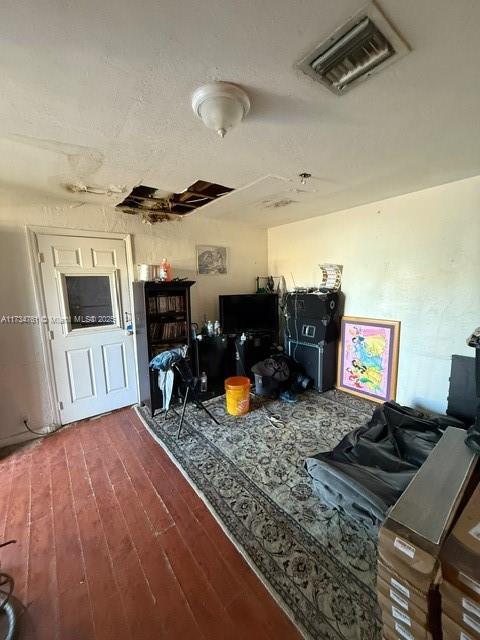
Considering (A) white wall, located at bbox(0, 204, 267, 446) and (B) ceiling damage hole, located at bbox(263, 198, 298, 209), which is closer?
(A) white wall, located at bbox(0, 204, 267, 446)

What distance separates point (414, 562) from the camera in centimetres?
95

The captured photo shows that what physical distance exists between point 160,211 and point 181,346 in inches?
64.6

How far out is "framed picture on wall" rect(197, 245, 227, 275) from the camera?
3.70m

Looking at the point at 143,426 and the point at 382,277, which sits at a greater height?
the point at 382,277

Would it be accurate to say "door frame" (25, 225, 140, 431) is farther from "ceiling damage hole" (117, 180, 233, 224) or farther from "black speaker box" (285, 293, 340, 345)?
"black speaker box" (285, 293, 340, 345)

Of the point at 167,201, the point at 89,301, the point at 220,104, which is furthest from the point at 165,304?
the point at 220,104

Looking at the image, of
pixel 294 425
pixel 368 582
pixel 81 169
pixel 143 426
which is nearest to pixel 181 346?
pixel 143 426

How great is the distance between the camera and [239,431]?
2684mm

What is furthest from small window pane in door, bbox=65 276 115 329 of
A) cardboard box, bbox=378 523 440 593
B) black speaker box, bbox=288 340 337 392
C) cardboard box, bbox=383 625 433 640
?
cardboard box, bbox=383 625 433 640

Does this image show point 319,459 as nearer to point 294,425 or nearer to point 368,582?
point 368,582

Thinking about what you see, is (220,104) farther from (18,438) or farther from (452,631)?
(18,438)

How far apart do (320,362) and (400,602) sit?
8.35ft

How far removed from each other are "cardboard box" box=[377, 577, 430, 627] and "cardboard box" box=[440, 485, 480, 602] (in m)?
0.14

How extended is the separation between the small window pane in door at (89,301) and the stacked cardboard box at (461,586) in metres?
3.22
